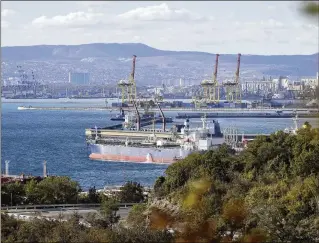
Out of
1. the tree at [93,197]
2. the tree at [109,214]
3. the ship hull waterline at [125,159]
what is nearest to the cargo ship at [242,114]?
the ship hull waterline at [125,159]

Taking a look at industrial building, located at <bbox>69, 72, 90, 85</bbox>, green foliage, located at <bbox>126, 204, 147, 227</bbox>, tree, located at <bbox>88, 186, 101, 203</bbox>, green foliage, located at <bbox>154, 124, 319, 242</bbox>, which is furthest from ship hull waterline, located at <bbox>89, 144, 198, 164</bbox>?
industrial building, located at <bbox>69, 72, 90, 85</bbox>

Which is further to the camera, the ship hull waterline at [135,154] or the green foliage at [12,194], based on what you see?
the ship hull waterline at [135,154]

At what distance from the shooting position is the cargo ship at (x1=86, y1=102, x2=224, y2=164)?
15125mm

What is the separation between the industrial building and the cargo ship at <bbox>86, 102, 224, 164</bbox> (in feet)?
118

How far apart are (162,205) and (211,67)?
43405 mm

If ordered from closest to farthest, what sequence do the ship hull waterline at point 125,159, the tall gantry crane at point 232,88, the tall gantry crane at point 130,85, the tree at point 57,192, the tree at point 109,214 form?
the tree at point 109,214
the tree at point 57,192
the ship hull waterline at point 125,159
the tall gantry crane at point 130,85
the tall gantry crane at point 232,88

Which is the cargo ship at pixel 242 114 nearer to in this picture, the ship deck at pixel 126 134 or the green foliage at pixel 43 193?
the ship deck at pixel 126 134

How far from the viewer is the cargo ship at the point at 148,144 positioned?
49.6 feet

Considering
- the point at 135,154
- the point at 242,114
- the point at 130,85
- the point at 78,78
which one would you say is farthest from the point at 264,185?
the point at 78,78

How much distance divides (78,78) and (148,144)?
37932 mm

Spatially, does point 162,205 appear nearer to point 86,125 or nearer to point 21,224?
point 21,224

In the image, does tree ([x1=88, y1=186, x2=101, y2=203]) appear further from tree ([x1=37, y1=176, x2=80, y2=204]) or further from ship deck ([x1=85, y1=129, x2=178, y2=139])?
ship deck ([x1=85, y1=129, x2=178, y2=139])

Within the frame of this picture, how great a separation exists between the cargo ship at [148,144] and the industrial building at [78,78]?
118ft

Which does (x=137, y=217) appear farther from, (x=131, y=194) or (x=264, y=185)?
(x=131, y=194)
